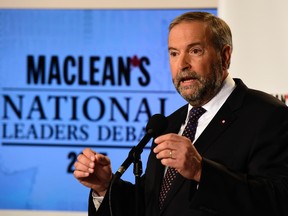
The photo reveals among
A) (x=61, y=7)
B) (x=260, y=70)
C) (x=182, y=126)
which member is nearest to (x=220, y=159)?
(x=182, y=126)

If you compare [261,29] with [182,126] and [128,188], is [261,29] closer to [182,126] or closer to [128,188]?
[182,126]

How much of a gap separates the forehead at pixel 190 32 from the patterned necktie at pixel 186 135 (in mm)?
283

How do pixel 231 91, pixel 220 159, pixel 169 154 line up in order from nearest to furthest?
pixel 169 154, pixel 220 159, pixel 231 91

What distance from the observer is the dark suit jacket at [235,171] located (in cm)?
199

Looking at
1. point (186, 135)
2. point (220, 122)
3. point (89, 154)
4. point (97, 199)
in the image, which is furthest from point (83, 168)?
point (220, 122)

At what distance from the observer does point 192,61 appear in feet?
7.59

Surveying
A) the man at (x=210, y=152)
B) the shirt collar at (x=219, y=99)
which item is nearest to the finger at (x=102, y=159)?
the man at (x=210, y=152)

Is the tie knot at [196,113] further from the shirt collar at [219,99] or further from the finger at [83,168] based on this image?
the finger at [83,168]

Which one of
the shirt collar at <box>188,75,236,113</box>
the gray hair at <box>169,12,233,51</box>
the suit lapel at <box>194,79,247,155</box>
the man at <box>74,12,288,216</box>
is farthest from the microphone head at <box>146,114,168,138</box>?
the gray hair at <box>169,12,233,51</box>

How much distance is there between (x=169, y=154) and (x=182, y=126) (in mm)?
640

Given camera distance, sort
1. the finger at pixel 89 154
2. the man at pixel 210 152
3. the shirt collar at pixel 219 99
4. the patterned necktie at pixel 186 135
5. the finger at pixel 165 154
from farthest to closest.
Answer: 1. the shirt collar at pixel 219 99
2. the patterned necktie at pixel 186 135
3. the finger at pixel 89 154
4. the man at pixel 210 152
5. the finger at pixel 165 154

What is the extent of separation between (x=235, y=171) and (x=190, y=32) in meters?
0.59

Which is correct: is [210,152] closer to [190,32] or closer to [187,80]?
[187,80]

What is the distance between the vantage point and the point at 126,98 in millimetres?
4555
